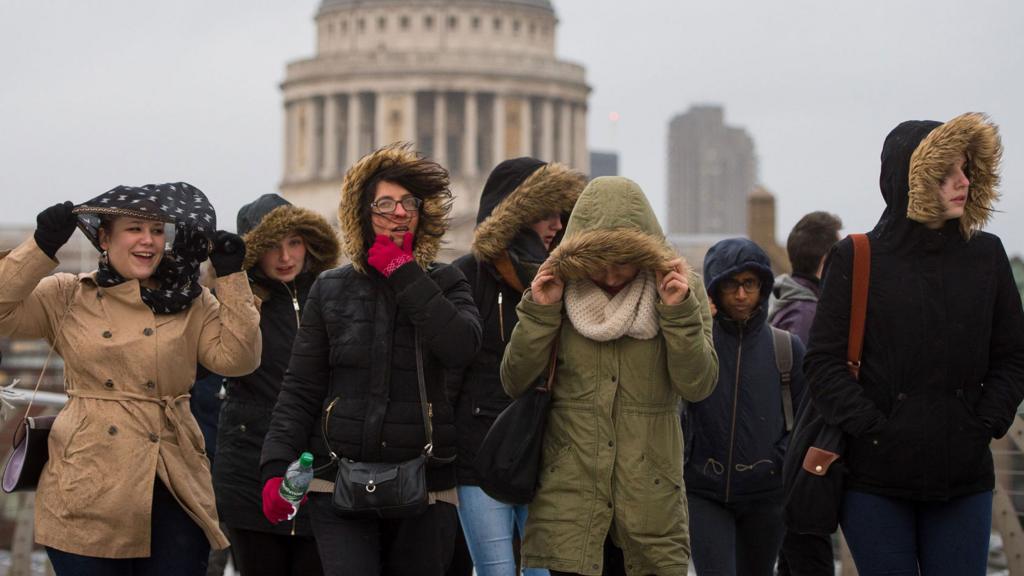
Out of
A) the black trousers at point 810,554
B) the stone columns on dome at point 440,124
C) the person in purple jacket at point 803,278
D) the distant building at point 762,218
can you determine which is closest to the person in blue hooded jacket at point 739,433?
the black trousers at point 810,554

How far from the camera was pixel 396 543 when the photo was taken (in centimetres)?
601

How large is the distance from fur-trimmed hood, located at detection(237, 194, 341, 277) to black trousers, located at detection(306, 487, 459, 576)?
176cm

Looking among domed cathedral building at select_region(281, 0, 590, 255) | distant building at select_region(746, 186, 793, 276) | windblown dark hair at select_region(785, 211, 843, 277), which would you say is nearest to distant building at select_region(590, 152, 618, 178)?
domed cathedral building at select_region(281, 0, 590, 255)

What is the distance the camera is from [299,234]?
770 cm

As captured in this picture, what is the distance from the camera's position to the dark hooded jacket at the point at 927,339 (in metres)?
5.85

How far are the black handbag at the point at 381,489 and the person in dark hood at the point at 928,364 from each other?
3.94 feet

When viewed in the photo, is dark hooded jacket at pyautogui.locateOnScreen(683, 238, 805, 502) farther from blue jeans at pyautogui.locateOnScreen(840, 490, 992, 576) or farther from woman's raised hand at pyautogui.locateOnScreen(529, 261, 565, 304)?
woman's raised hand at pyautogui.locateOnScreen(529, 261, 565, 304)

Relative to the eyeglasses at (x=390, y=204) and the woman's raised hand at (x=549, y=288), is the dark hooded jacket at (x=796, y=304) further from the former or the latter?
the woman's raised hand at (x=549, y=288)

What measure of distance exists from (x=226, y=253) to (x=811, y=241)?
10.7 feet

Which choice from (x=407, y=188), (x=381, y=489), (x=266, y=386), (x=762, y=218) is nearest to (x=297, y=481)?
(x=381, y=489)

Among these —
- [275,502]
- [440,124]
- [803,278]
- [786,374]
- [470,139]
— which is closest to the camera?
[275,502]

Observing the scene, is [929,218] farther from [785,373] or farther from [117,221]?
[117,221]

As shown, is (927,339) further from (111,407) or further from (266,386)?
(266,386)

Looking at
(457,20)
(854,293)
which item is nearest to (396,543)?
(854,293)
